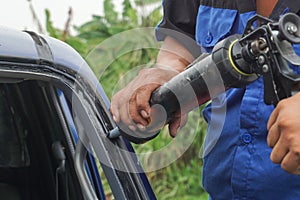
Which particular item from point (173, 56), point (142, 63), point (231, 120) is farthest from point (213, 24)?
point (142, 63)

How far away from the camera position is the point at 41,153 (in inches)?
89.4

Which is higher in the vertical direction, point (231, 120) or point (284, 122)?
point (284, 122)

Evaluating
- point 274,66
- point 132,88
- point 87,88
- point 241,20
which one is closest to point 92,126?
point 87,88

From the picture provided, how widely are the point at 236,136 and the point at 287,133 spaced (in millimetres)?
485

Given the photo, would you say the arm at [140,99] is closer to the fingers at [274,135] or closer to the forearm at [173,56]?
the forearm at [173,56]

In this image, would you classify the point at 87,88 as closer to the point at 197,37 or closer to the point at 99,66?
the point at 99,66

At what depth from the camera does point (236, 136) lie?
179 cm

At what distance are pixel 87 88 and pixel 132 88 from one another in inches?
11.5

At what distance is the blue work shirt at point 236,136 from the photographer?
5.67 ft

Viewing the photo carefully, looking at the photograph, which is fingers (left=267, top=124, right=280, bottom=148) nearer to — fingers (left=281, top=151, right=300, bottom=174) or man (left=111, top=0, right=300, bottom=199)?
fingers (left=281, top=151, right=300, bottom=174)

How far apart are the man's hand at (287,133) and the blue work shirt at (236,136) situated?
0.37 metres

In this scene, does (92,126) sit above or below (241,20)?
below

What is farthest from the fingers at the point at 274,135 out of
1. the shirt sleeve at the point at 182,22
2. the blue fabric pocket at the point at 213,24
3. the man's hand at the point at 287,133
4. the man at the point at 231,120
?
the shirt sleeve at the point at 182,22

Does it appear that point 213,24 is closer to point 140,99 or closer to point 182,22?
point 182,22
